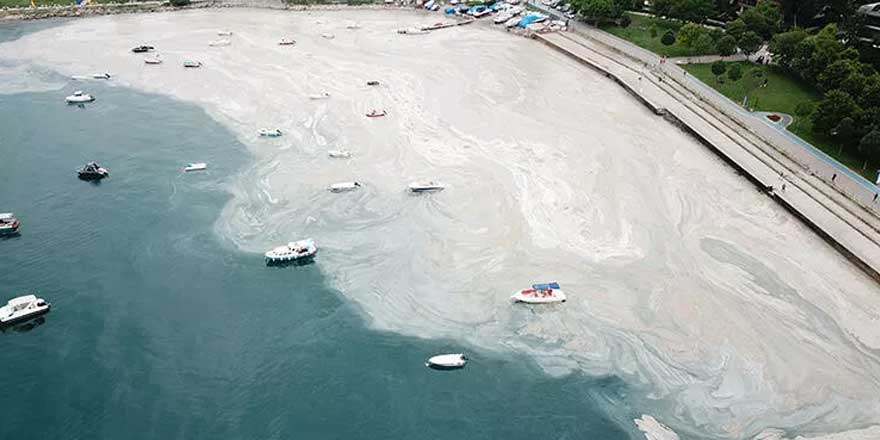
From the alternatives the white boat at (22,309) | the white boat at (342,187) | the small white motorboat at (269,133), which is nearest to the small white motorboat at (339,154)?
the white boat at (342,187)

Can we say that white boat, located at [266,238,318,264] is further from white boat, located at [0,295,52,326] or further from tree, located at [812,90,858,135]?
tree, located at [812,90,858,135]

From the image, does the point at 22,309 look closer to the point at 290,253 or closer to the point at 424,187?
the point at 290,253

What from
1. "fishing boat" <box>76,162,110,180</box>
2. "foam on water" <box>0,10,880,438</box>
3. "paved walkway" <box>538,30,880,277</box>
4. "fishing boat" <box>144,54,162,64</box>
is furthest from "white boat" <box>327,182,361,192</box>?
"fishing boat" <box>144,54,162,64</box>

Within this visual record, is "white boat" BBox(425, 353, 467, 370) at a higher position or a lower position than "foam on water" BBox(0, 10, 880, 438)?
lower

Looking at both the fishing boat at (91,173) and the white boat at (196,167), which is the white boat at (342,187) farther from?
the fishing boat at (91,173)

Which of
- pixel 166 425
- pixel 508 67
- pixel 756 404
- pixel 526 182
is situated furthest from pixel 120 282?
pixel 508 67

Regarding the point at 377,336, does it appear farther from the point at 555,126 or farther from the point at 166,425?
the point at 555,126
